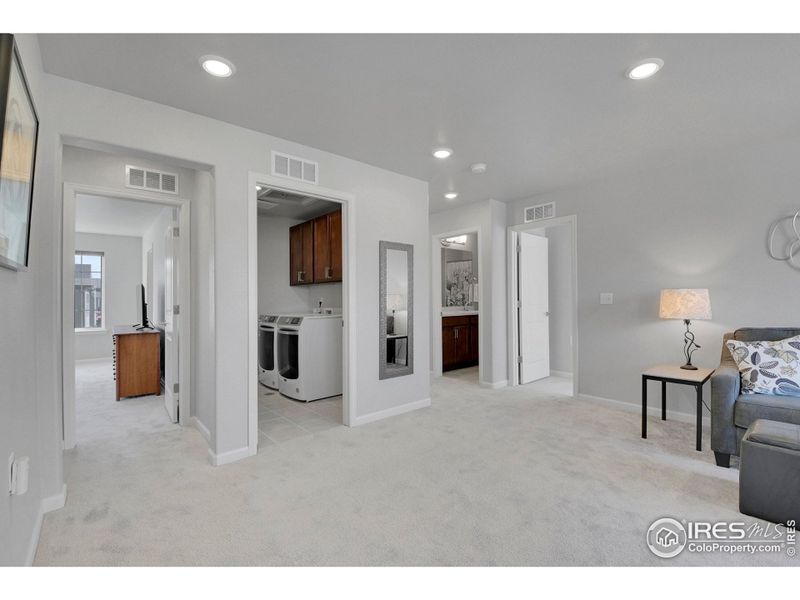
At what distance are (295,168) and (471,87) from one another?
1.51 meters

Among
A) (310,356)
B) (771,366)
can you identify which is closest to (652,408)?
(771,366)

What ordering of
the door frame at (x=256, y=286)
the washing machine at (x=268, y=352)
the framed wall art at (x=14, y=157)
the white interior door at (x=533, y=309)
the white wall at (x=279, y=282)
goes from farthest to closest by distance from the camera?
the white wall at (x=279, y=282)
the white interior door at (x=533, y=309)
the washing machine at (x=268, y=352)
the door frame at (x=256, y=286)
the framed wall art at (x=14, y=157)

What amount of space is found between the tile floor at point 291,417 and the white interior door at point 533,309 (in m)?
2.50

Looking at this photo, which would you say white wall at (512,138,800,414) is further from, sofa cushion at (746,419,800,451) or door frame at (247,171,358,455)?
door frame at (247,171,358,455)

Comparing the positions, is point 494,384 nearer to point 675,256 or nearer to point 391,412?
point 391,412

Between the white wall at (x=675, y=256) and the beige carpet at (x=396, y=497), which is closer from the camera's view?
the beige carpet at (x=396, y=497)

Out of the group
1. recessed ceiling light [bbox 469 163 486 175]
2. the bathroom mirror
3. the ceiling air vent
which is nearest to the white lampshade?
the ceiling air vent

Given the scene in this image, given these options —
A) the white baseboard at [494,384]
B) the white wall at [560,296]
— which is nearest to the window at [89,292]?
the white baseboard at [494,384]

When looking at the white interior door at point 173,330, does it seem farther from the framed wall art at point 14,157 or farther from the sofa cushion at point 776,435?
the sofa cushion at point 776,435

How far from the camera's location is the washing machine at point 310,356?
14.3ft

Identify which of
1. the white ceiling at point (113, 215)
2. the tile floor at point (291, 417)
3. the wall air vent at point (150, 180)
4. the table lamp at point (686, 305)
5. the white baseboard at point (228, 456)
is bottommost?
the tile floor at point (291, 417)

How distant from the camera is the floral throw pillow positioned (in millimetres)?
2627

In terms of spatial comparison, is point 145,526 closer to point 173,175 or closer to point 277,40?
point 277,40
